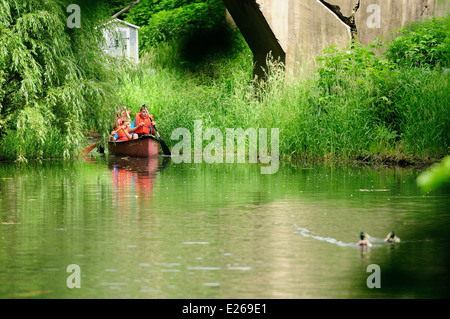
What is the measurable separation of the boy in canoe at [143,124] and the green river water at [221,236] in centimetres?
733

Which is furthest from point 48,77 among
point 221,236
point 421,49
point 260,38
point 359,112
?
point 221,236

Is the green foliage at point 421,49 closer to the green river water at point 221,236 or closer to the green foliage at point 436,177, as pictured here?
the green river water at point 221,236

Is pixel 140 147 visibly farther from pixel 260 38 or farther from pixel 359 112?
pixel 359 112

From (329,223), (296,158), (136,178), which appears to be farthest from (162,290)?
(296,158)

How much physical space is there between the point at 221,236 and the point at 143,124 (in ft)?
49.7

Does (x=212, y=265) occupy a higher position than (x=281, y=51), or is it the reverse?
(x=281, y=51)

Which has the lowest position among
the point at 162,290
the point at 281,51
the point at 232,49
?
the point at 162,290

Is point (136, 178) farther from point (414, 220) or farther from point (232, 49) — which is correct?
point (232, 49)

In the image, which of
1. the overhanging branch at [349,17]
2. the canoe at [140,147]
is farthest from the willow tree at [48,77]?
the overhanging branch at [349,17]

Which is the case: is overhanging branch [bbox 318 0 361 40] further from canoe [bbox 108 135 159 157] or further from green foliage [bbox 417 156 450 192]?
green foliage [bbox 417 156 450 192]

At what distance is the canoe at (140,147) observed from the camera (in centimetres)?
2262

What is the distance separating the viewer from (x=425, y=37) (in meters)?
21.1

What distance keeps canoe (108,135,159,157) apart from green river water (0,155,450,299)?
663 cm

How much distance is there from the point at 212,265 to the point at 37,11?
39.1 ft
